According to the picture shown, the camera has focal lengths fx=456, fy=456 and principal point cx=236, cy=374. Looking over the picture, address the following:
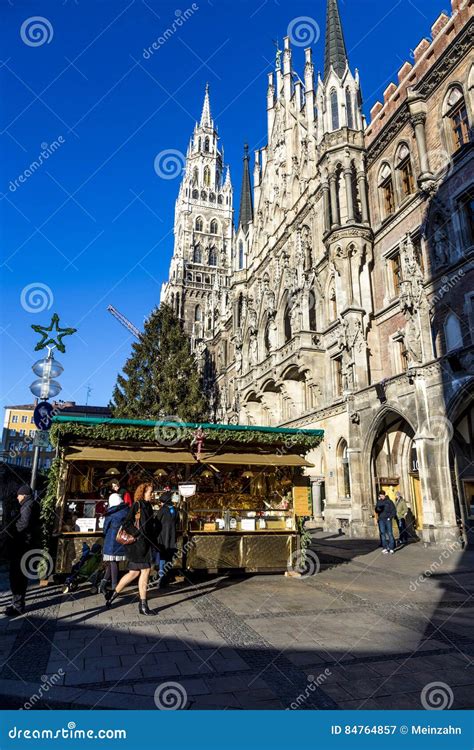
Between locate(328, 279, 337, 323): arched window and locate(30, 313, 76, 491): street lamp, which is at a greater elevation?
locate(328, 279, 337, 323): arched window

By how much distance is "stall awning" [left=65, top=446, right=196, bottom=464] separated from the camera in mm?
9849

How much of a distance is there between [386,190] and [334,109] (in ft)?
22.4

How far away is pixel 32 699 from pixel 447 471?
15.4 metres

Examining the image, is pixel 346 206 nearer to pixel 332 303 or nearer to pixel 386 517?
pixel 332 303

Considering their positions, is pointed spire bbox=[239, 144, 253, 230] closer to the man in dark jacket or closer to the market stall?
the market stall

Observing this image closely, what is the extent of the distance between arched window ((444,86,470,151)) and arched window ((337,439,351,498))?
1451 cm

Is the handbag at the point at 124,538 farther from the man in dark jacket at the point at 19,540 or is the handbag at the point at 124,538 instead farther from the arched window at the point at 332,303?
the arched window at the point at 332,303

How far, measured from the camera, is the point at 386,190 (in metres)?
24.9

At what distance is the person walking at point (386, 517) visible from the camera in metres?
14.6

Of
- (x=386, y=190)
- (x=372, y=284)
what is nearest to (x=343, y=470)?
(x=372, y=284)

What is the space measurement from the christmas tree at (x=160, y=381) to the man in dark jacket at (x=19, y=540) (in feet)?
85.8

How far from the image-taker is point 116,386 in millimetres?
37719

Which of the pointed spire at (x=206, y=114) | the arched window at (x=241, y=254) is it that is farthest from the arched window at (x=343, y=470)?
the pointed spire at (x=206, y=114)

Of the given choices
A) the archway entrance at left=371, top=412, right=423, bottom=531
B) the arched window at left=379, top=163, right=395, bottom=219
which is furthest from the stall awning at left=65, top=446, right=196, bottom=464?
the arched window at left=379, top=163, right=395, bottom=219
